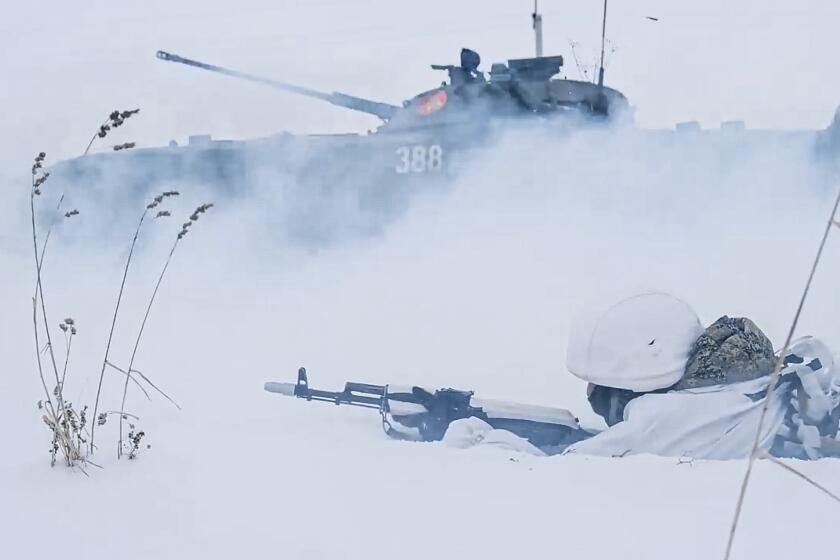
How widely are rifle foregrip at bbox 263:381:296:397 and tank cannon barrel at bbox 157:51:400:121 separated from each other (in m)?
0.83

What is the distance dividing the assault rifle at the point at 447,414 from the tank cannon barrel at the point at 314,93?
82 cm

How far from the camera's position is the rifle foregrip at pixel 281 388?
2.77m

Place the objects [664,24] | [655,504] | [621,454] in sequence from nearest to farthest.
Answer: [655,504] < [621,454] < [664,24]

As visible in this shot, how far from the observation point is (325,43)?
3.06m

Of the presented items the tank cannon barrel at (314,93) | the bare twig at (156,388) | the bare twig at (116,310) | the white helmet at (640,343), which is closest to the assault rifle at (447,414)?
the white helmet at (640,343)

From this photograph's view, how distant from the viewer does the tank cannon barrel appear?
2963mm

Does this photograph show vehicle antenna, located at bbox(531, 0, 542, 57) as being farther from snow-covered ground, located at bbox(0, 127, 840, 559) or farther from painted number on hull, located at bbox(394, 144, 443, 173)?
painted number on hull, located at bbox(394, 144, 443, 173)

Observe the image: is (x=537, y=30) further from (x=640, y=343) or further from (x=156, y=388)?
(x=156, y=388)

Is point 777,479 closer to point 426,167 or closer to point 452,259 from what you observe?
point 452,259

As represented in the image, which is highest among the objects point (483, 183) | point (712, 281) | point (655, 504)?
point (483, 183)

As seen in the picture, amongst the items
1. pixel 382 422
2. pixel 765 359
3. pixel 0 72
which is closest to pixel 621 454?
pixel 765 359

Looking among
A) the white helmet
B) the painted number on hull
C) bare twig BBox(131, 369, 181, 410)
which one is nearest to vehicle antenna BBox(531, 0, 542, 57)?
the painted number on hull

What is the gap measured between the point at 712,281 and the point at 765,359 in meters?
0.26

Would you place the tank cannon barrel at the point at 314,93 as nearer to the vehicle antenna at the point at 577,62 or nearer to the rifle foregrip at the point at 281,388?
the vehicle antenna at the point at 577,62
